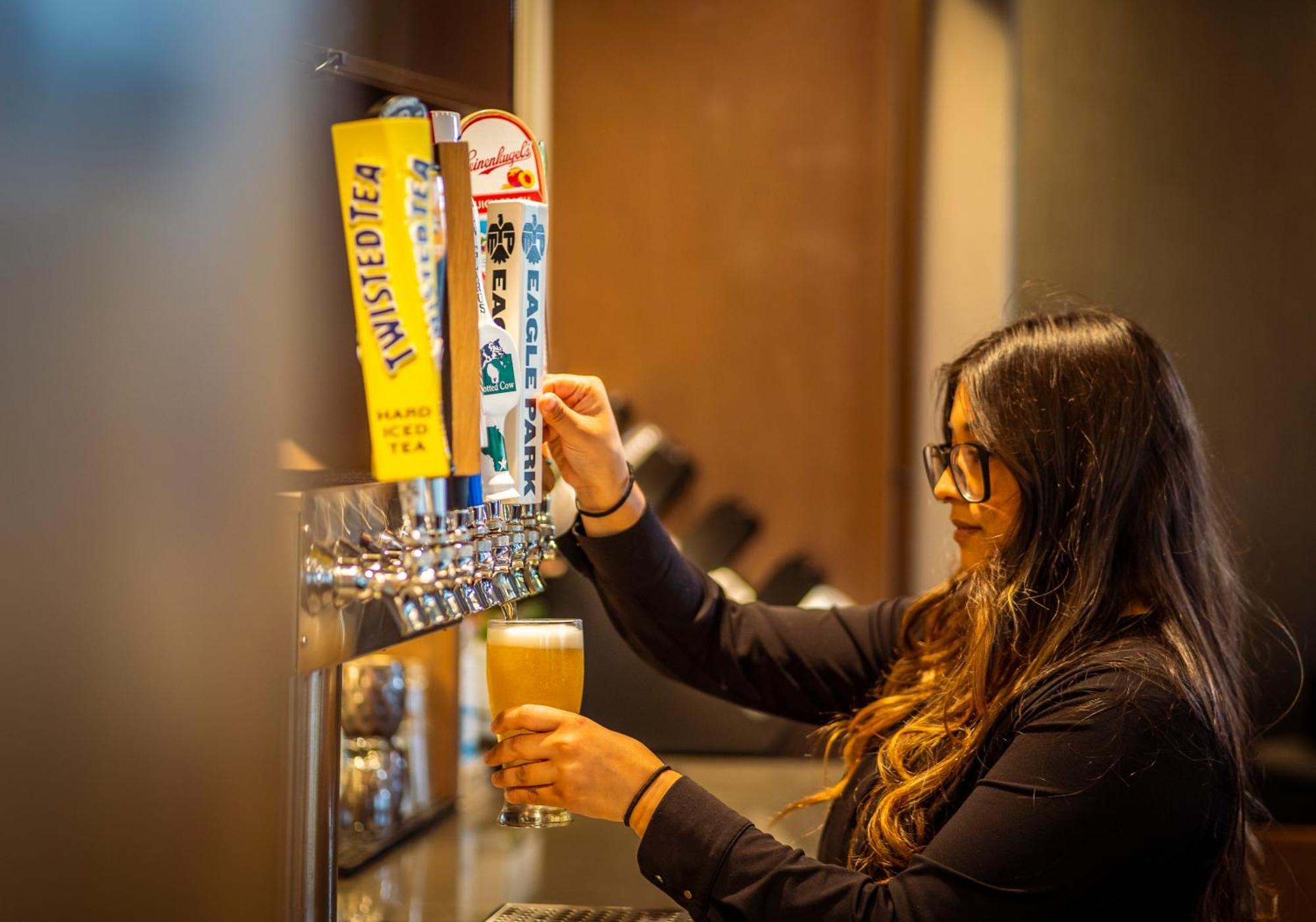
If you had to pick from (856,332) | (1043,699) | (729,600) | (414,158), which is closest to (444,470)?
(414,158)

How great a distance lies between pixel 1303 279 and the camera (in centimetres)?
199

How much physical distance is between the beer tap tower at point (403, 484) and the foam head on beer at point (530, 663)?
33 mm

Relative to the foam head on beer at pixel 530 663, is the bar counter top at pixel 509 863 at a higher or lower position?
lower

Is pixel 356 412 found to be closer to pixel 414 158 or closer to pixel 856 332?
pixel 414 158

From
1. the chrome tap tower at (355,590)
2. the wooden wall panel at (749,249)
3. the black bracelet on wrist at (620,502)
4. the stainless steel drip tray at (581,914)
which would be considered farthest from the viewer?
the wooden wall panel at (749,249)

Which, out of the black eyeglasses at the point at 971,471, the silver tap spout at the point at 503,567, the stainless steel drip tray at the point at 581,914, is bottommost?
the stainless steel drip tray at the point at 581,914

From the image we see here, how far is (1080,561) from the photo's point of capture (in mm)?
1233

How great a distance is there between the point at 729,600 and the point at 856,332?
1880 mm

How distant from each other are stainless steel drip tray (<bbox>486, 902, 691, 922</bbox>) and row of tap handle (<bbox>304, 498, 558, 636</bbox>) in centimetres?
43

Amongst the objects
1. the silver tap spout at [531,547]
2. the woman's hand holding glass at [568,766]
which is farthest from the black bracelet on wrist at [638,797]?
the silver tap spout at [531,547]

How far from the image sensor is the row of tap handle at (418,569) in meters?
0.99

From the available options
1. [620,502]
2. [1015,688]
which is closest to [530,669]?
[620,502]

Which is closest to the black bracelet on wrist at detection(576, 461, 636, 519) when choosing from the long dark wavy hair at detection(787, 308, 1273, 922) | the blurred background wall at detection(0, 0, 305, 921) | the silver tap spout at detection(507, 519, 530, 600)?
the silver tap spout at detection(507, 519, 530, 600)

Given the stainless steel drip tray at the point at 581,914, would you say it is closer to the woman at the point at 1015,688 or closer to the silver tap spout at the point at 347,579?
the woman at the point at 1015,688
